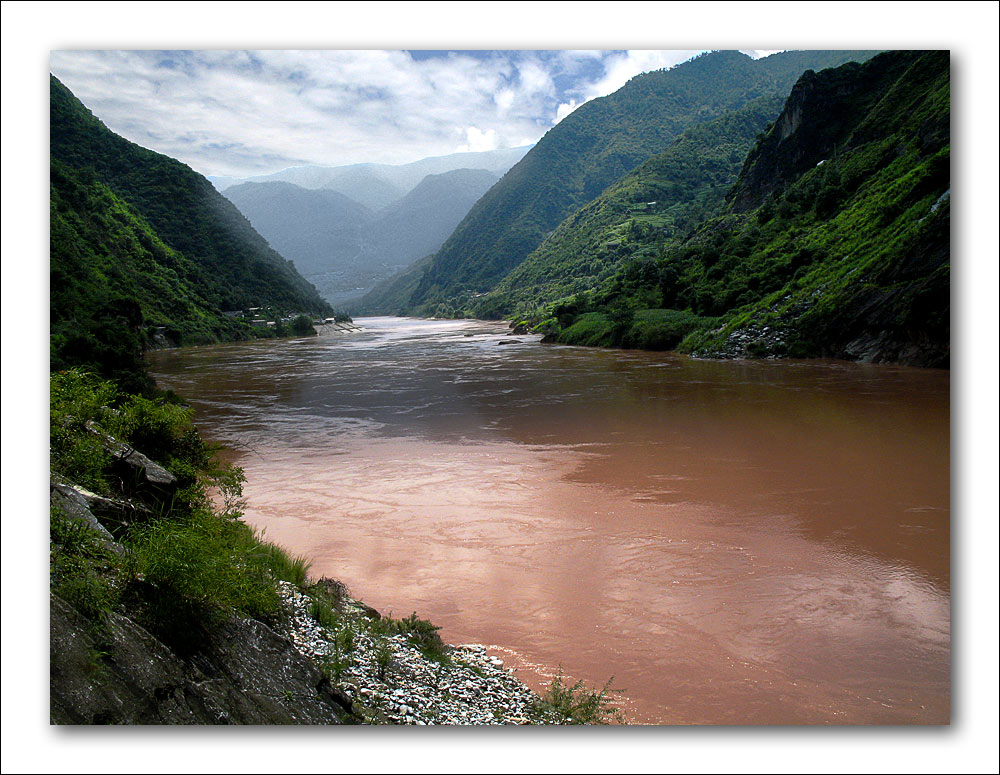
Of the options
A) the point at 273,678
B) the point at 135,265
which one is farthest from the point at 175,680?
the point at 135,265

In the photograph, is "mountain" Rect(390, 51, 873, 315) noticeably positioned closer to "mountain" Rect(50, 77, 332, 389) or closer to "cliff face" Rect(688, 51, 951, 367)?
"mountain" Rect(50, 77, 332, 389)

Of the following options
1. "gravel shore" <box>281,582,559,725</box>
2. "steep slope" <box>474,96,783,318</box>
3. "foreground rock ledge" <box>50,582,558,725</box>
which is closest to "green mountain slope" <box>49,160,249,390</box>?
"gravel shore" <box>281,582,559,725</box>

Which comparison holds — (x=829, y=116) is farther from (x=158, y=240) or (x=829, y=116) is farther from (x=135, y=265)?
(x=158, y=240)

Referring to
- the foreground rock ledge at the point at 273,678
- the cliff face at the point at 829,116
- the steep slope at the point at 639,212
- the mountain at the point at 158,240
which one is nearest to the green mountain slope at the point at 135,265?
the mountain at the point at 158,240

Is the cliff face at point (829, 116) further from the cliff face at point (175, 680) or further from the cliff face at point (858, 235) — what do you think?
the cliff face at point (175, 680)
